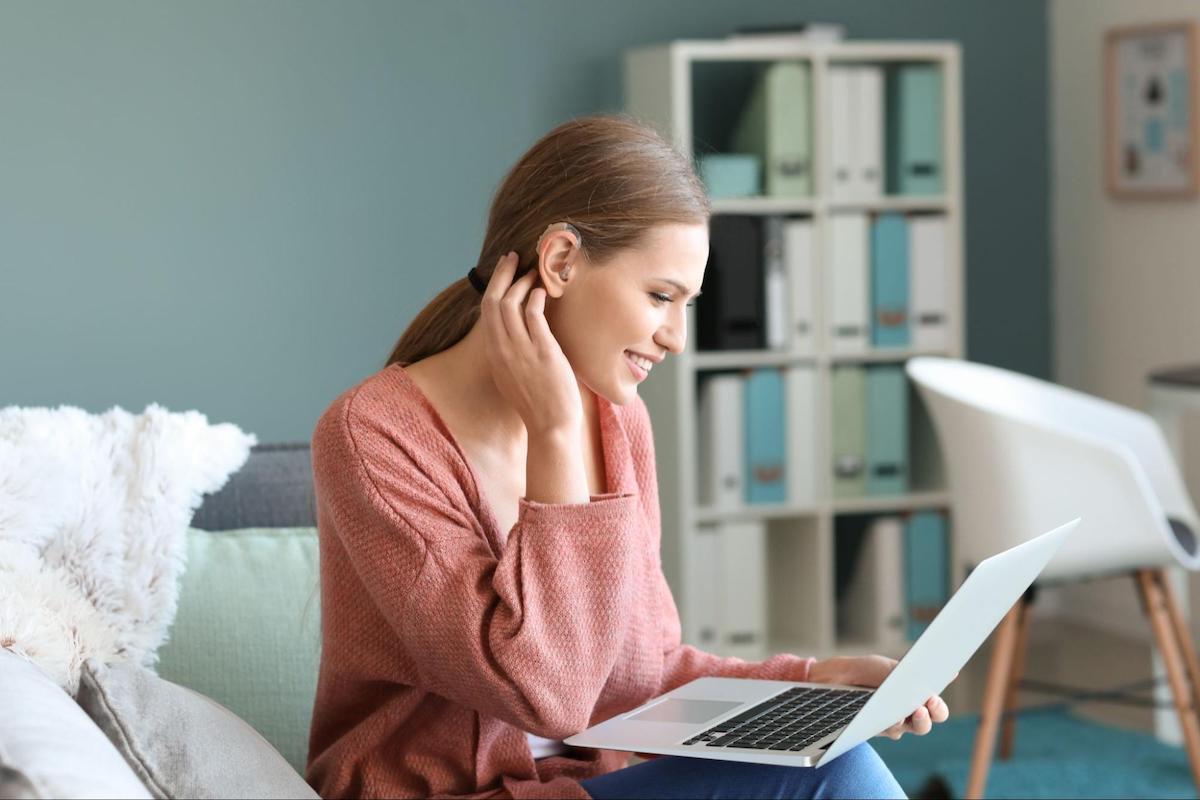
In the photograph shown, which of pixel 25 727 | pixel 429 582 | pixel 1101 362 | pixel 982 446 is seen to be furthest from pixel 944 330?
pixel 25 727

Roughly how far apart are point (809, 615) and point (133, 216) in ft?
6.25

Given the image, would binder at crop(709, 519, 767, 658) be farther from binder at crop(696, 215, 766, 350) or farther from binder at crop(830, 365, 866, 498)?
binder at crop(696, 215, 766, 350)

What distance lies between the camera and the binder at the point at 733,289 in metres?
3.84

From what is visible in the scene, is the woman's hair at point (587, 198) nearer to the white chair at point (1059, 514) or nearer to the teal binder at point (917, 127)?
the white chair at point (1059, 514)

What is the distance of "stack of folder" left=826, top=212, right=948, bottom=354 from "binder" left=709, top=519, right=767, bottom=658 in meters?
0.51

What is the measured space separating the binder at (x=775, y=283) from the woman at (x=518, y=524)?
2.29 meters

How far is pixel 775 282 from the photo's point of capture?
3912mm

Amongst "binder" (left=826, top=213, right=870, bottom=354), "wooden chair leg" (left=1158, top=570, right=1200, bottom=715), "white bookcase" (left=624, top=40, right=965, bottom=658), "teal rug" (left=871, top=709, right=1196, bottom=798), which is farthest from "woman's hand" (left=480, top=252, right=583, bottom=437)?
"binder" (left=826, top=213, right=870, bottom=354)

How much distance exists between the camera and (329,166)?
12.2ft

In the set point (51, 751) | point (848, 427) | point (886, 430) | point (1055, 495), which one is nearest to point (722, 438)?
point (848, 427)

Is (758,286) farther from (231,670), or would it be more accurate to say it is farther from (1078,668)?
(231,670)

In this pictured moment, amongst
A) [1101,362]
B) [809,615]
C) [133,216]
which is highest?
[133,216]

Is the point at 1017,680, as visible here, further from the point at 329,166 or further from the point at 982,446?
the point at 329,166

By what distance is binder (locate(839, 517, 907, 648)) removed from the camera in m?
4.05
